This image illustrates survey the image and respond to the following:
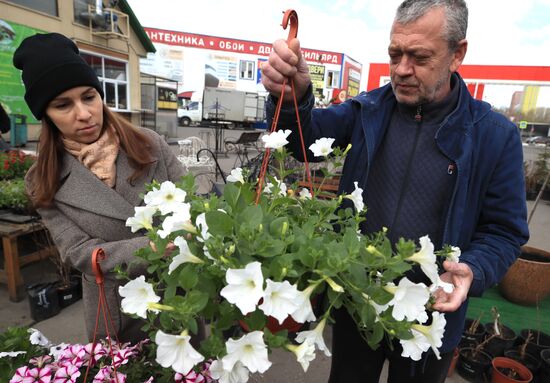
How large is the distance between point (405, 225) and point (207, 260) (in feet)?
2.95

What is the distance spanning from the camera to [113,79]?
12.5m

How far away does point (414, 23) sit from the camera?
1.14m

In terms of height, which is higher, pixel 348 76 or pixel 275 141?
pixel 348 76

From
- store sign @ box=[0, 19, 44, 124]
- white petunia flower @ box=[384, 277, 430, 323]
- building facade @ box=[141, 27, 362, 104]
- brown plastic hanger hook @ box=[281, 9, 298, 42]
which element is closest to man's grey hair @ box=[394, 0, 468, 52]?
brown plastic hanger hook @ box=[281, 9, 298, 42]

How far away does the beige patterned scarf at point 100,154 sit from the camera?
152 cm

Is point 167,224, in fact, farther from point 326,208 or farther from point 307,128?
point 307,128

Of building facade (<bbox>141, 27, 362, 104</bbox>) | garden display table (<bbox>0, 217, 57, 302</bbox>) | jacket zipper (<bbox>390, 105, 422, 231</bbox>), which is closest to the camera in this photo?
jacket zipper (<bbox>390, 105, 422, 231</bbox>)

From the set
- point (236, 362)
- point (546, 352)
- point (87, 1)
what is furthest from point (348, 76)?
point (236, 362)

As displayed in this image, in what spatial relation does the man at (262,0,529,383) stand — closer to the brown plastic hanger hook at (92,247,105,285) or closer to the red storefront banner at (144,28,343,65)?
the brown plastic hanger hook at (92,247,105,285)

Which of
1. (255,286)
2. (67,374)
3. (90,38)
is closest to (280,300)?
(255,286)

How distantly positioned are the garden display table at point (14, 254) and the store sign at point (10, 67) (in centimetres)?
775

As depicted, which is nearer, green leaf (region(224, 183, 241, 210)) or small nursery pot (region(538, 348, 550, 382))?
green leaf (region(224, 183, 241, 210))

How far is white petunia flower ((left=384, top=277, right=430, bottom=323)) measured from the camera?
2.23 ft

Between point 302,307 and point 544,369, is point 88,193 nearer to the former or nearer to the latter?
point 302,307
